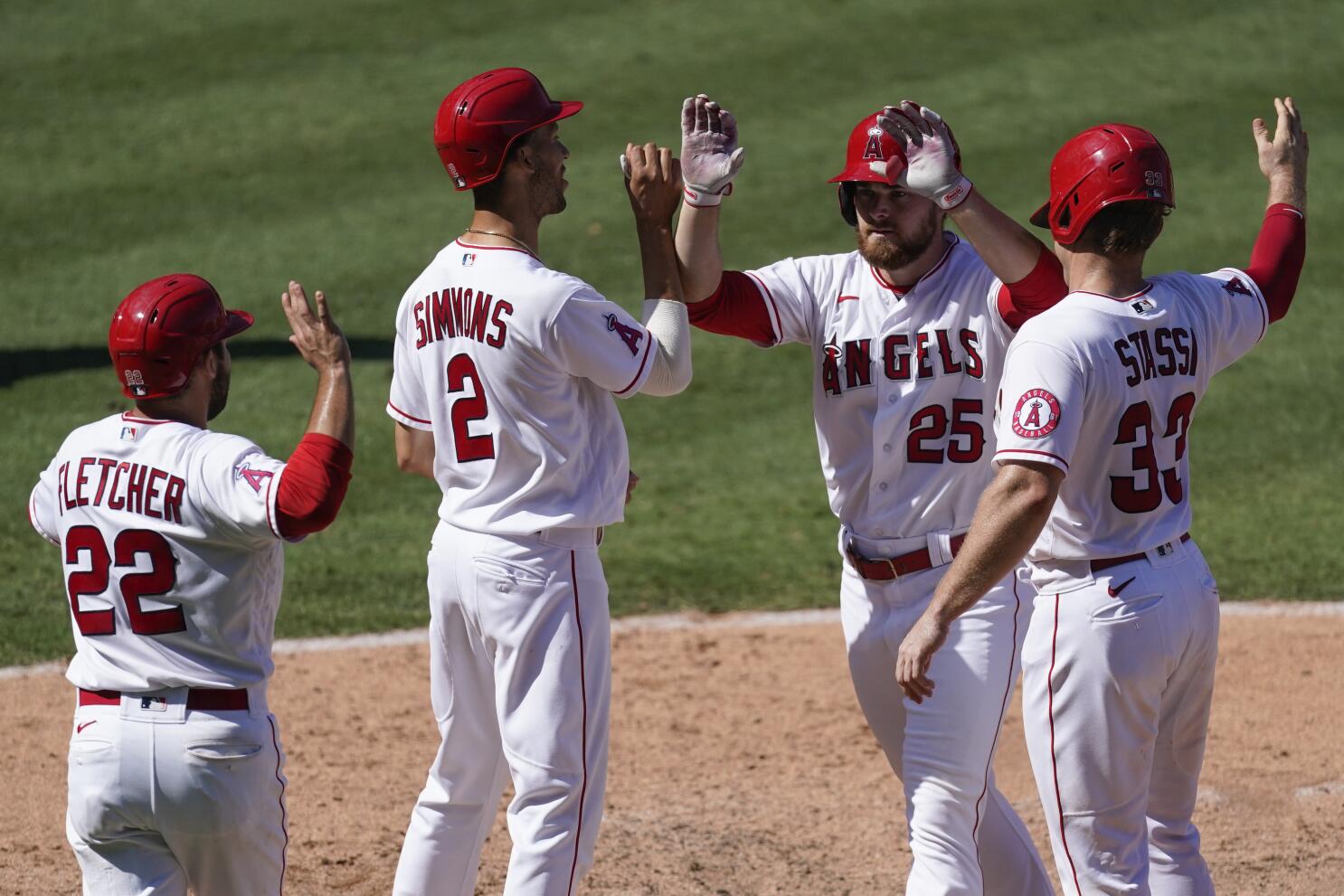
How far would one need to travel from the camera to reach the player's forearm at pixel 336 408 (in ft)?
10.7

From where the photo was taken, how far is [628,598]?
24.6 feet

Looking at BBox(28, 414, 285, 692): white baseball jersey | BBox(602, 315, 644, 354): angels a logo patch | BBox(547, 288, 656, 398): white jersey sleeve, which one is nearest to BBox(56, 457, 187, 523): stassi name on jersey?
BBox(28, 414, 285, 692): white baseball jersey

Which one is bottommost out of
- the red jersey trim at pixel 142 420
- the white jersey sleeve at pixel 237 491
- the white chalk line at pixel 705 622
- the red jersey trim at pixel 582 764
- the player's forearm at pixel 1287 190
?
the white chalk line at pixel 705 622

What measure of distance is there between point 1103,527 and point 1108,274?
1.73 ft

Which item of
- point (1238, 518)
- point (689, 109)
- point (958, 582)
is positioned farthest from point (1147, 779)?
point (1238, 518)

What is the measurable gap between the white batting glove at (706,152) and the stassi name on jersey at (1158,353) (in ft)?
3.26

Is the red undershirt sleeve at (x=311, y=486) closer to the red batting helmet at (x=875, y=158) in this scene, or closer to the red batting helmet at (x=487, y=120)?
the red batting helmet at (x=487, y=120)

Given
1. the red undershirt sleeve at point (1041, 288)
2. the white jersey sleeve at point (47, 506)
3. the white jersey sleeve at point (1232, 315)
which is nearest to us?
the white jersey sleeve at point (47, 506)

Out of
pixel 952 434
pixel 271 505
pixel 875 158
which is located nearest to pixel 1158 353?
pixel 952 434

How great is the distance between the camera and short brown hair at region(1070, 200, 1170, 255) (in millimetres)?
3404

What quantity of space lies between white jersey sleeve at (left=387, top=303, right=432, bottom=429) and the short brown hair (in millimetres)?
1479

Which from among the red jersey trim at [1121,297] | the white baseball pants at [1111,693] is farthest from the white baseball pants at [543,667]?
the red jersey trim at [1121,297]

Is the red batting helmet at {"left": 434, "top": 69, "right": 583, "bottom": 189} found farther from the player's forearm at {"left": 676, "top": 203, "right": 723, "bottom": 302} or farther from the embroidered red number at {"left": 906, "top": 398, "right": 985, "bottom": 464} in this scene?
the embroidered red number at {"left": 906, "top": 398, "right": 985, "bottom": 464}

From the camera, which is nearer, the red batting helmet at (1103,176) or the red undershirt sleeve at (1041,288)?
the red batting helmet at (1103,176)
